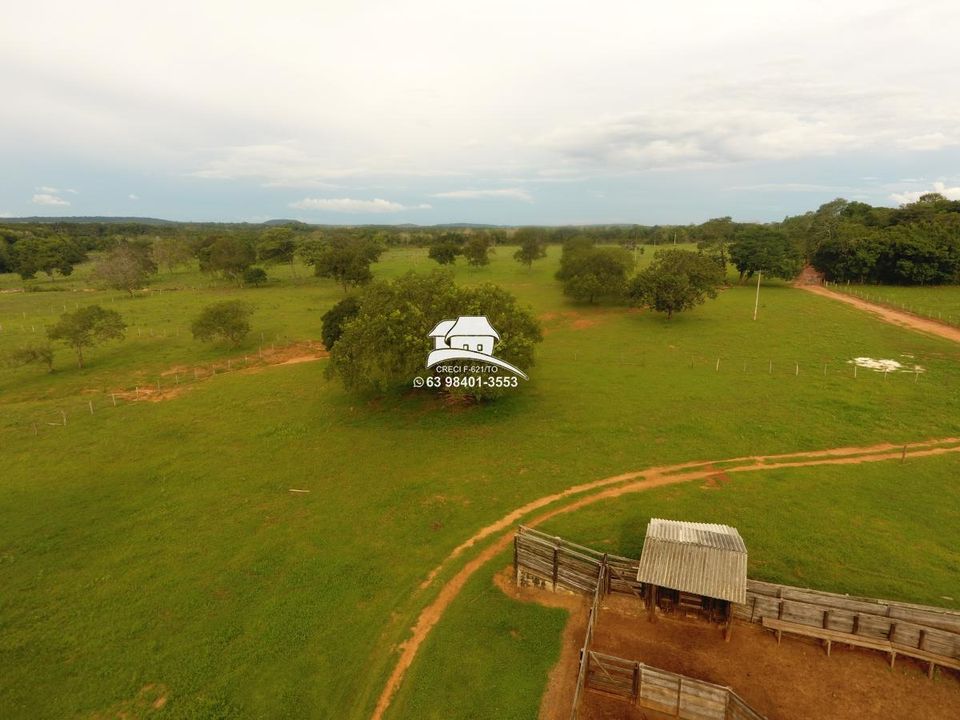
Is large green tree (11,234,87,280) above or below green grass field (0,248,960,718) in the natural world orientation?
above

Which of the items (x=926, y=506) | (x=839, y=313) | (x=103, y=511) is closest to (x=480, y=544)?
(x=103, y=511)

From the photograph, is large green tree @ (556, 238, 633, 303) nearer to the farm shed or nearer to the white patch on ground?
the white patch on ground

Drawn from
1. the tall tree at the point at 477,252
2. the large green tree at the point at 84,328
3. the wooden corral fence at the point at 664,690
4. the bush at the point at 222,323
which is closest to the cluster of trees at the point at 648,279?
the tall tree at the point at 477,252

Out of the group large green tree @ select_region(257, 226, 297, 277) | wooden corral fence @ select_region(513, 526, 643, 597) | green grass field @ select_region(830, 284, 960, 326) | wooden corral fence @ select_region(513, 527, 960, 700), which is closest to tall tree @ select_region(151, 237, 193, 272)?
large green tree @ select_region(257, 226, 297, 277)

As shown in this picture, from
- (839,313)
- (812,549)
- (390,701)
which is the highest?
(839,313)

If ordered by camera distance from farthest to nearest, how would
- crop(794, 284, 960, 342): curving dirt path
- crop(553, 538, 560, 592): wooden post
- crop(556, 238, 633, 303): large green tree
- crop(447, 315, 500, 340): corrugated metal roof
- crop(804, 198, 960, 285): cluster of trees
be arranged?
crop(804, 198, 960, 285): cluster of trees → crop(556, 238, 633, 303): large green tree → crop(794, 284, 960, 342): curving dirt path → crop(447, 315, 500, 340): corrugated metal roof → crop(553, 538, 560, 592): wooden post

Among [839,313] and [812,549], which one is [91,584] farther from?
[839,313]

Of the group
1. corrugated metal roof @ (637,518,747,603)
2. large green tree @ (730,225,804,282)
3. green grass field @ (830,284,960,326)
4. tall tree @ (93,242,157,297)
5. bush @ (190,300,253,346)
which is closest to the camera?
corrugated metal roof @ (637,518,747,603)
